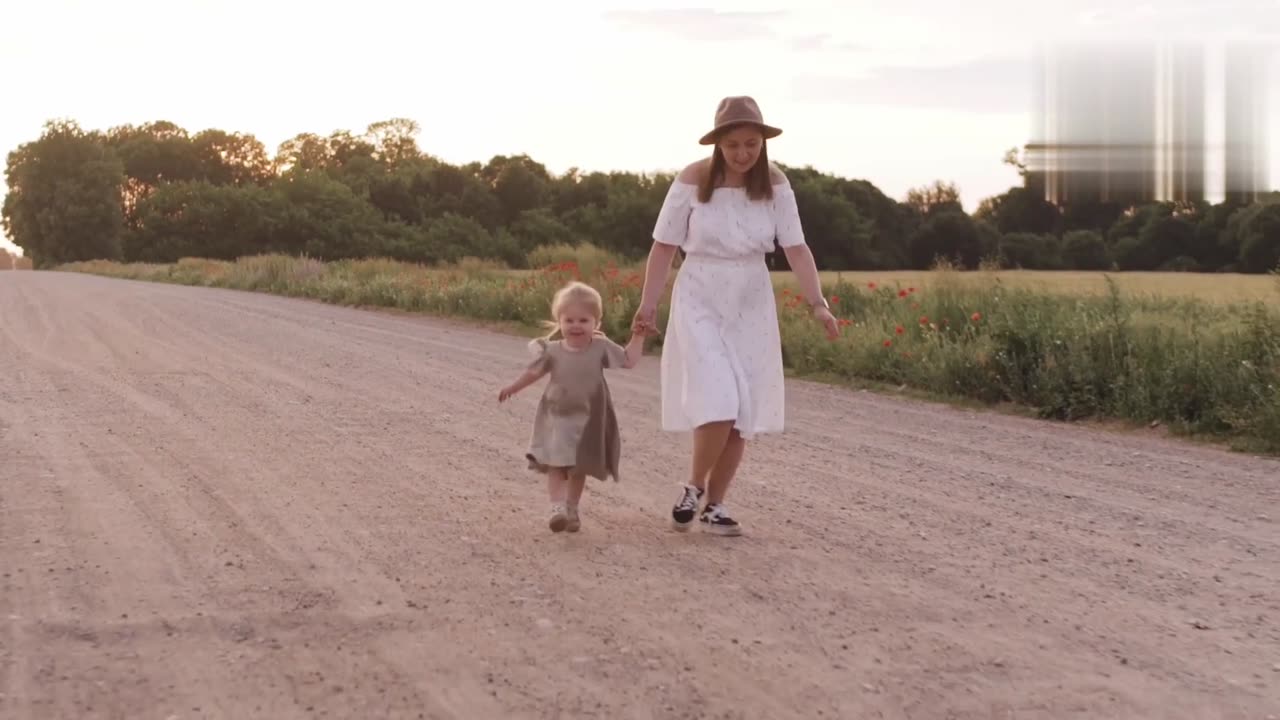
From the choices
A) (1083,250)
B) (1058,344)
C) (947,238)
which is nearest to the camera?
(1058,344)

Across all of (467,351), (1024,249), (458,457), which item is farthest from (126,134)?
(458,457)

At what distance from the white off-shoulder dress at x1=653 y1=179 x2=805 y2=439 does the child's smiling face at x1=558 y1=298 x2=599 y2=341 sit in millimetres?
374

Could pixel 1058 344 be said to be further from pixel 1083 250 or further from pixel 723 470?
pixel 1083 250

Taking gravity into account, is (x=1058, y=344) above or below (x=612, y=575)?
above

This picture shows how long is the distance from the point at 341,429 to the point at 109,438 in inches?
60.6

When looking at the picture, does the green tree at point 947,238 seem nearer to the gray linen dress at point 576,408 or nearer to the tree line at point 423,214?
the tree line at point 423,214

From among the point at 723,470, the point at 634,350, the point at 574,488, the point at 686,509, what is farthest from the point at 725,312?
the point at 574,488

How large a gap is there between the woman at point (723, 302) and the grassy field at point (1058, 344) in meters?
5.38

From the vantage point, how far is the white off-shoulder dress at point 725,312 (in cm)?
656

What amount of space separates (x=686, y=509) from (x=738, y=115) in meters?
1.87

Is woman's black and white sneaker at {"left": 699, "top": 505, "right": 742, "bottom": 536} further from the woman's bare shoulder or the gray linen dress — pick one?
the woman's bare shoulder

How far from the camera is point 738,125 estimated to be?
21.2 feet

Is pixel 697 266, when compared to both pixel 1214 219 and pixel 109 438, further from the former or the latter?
pixel 1214 219

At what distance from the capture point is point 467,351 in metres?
17.2
